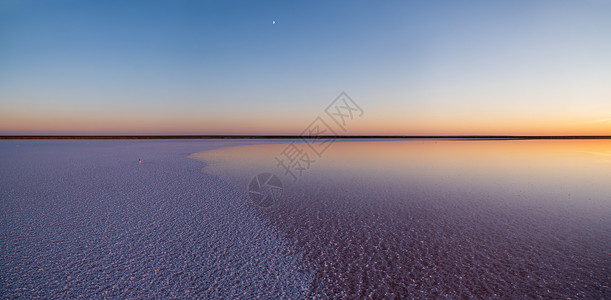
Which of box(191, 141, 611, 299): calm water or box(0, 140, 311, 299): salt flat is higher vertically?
box(0, 140, 311, 299): salt flat

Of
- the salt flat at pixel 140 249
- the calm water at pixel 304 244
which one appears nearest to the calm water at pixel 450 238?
the calm water at pixel 304 244

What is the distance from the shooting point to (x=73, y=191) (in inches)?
323

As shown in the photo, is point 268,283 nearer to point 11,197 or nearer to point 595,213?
point 595,213

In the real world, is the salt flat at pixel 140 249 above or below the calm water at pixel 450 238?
above

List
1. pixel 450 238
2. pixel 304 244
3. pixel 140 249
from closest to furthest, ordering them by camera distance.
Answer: pixel 140 249, pixel 304 244, pixel 450 238

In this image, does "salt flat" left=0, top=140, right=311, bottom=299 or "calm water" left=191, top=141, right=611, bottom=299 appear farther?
"calm water" left=191, top=141, right=611, bottom=299

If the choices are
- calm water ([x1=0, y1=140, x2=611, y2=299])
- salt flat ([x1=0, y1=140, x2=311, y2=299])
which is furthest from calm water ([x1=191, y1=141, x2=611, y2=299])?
salt flat ([x1=0, y1=140, x2=311, y2=299])

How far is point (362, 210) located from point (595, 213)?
5028 mm

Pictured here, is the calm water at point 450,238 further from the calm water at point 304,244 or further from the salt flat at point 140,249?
the salt flat at point 140,249

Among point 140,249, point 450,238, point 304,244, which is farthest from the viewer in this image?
point 450,238

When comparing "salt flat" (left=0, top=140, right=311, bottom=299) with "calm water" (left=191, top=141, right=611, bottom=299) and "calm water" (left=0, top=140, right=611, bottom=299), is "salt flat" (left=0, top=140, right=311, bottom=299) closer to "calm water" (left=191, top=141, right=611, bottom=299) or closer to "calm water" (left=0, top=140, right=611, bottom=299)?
"calm water" (left=0, top=140, right=611, bottom=299)

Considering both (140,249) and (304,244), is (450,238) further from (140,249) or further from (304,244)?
(140,249)

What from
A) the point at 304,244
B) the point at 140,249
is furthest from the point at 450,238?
the point at 140,249

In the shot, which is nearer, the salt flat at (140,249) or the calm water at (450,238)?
the salt flat at (140,249)
